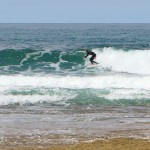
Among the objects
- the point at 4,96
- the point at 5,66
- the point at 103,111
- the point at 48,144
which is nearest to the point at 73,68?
the point at 5,66

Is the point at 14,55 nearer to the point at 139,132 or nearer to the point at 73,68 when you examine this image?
the point at 73,68

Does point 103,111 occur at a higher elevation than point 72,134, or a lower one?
higher

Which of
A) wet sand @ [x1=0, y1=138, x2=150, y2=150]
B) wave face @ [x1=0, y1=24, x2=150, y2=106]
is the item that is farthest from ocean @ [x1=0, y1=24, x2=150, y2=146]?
wet sand @ [x1=0, y1=138, x2=150, y2=150]

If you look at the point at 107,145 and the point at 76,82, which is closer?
the point at 107,145

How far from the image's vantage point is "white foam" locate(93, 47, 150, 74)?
3741 centimetres

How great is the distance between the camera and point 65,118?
17.2 m

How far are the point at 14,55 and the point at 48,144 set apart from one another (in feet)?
97.6

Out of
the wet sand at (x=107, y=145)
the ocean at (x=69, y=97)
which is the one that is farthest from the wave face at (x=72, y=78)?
the wet sand at (x=107, y=145)

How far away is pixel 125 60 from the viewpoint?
4047cm

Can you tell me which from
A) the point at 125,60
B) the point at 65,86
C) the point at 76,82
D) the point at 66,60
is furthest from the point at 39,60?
the point at 65,86

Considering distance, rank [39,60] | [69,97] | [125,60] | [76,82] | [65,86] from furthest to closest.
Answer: [39,60], [125,60], [76,82], [65,86], [69,97]

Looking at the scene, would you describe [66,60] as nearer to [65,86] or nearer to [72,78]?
[72,78]

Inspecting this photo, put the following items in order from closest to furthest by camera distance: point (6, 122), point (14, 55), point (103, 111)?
1. point (6, 122)
2. point (103, 111)
3. point (14, 55)

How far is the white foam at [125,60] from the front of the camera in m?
37.4
